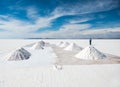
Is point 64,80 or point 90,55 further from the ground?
point 90,55

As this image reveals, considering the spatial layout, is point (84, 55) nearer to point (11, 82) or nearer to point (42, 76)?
point (42, 76)

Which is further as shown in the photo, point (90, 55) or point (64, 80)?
point (90, 55)

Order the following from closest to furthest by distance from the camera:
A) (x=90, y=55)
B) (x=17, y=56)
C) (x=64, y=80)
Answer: (x=64, y=80)
(x=17, y=56)
(x=90, y=55)

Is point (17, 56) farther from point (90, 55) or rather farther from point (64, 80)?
point (64, 80)

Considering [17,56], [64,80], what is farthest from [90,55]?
[17,56]


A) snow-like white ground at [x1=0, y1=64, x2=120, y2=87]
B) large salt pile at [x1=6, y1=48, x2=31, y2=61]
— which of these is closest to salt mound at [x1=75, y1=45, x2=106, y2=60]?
snow-like white ground at [x1=0, y1=64, x2=120, y2=87]

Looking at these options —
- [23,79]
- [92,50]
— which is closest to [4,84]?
[23,79]

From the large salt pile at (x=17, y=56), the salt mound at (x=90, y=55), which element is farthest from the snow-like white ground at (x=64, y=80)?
the large salt pile at (x=17, y=56)

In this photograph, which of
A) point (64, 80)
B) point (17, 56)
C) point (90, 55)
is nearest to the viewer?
point (64, 80)

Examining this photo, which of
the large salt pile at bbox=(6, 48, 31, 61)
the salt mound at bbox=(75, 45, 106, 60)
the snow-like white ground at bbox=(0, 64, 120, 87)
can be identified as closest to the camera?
the snow-like white ground at bbox=(0, 64, 120, 87)

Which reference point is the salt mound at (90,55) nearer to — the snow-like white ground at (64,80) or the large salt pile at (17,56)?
the snow-like white ground at (64,80)

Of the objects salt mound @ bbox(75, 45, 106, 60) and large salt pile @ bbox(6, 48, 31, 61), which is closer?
large salt pile @ bbox(6, 48, 31, 61)

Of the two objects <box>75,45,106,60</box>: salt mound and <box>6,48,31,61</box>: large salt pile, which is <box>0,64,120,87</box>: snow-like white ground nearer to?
<box>75,45,106,60</box>: salt mound

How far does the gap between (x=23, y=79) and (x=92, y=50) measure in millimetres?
9157
